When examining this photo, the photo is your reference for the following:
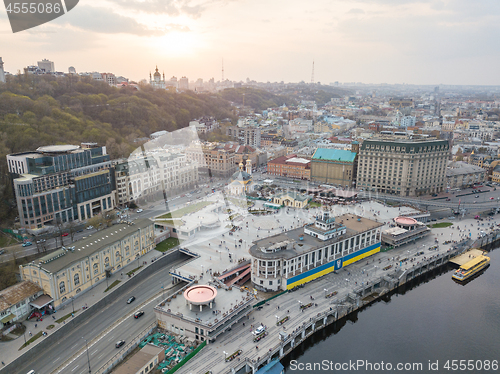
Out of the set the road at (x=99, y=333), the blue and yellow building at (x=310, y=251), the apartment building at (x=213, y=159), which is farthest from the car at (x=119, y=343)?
the apartment building at (x=213, y=159)

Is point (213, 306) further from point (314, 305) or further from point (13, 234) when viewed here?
point (13, 234)

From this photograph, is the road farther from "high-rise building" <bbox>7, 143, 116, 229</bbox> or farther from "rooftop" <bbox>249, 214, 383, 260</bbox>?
"high-rise building" <bbox>7, 143, 116, 229</bbox>

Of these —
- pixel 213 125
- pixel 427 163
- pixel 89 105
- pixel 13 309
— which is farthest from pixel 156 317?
pixel 213 125

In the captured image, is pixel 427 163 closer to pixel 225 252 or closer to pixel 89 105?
pixel 225 252

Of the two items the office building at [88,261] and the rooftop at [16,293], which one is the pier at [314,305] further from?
the rooftop at [16,293]

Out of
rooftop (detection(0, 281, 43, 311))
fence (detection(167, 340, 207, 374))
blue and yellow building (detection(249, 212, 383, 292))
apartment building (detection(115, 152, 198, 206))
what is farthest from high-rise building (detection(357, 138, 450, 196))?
rooftop (detection(0, 281, 43, 311))

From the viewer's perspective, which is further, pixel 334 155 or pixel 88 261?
pixel 334 155

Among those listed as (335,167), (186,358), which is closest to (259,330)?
(186,358)
